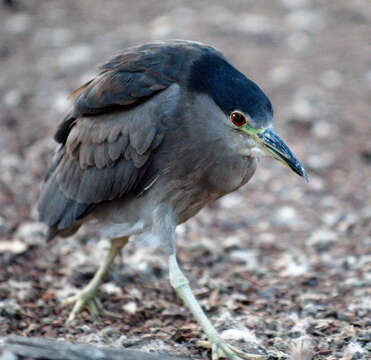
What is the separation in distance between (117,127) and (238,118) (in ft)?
3.03

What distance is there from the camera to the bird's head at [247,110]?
413 centimetres

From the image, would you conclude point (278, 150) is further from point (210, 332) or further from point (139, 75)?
point (210, 332)

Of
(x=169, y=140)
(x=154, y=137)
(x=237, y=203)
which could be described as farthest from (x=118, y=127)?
(x=237, y=203)

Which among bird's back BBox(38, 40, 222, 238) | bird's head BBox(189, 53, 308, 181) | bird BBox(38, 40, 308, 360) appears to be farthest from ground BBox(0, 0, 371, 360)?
bird's head BBox(189, 53, 308, 181)

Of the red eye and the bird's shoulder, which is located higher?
the bird's shoulder

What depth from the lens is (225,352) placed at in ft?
13.1

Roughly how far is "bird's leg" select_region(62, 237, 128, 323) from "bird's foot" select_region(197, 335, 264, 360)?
1214mm

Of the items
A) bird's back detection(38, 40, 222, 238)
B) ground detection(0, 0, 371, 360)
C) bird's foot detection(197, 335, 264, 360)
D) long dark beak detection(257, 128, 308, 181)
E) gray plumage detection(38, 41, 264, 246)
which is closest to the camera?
bird's foot detection(197, 335, 264, 360)

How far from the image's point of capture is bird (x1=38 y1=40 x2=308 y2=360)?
165 inches

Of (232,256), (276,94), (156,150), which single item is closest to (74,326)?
(156,150)

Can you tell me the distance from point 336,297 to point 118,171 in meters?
2.09

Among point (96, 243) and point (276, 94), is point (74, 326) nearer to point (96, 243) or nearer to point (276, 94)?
point (96, 243)

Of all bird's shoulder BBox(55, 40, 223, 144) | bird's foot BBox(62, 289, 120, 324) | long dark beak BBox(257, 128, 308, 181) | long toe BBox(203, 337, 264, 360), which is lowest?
long toe BBox(203, 337, 264, 360)

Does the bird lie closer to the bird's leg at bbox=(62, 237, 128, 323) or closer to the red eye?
the red eye
